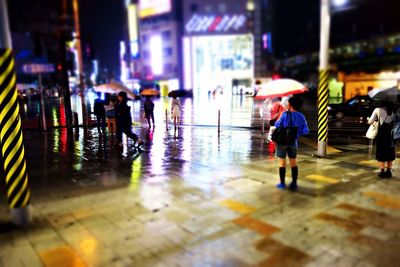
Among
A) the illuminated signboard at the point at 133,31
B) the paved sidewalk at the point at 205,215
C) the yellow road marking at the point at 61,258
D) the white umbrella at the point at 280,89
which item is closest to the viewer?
the yellow road marking at the point at 61,258

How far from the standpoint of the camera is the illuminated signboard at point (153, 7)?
78125mm

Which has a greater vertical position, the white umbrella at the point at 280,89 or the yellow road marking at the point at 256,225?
the white umbrella at the point at 280,89

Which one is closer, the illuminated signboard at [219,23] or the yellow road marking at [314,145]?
the yellow road marking at [314,145]

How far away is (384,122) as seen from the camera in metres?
7.83

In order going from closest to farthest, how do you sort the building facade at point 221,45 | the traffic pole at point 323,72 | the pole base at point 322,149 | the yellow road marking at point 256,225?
the yellow road marking at point 256,225 → the traffic pole at point 323,72 → the pole base at point 322,149 → the building facade at point 221,45

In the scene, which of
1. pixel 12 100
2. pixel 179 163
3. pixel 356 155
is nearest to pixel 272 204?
pixel 179 163

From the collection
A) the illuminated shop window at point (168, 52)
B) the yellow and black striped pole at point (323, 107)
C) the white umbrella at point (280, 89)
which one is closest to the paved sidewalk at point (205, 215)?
the yellow and black striped pole at point (323, 107)

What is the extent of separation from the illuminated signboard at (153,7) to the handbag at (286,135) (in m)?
75.9

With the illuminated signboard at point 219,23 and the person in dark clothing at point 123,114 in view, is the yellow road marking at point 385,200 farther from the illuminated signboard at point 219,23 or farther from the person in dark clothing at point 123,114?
the illuminated signboard at point 219,23

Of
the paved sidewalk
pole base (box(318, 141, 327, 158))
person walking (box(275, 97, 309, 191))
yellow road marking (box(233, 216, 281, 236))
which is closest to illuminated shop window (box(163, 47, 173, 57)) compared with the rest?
the paved sidewalk

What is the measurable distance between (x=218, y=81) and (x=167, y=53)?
13.3 metres

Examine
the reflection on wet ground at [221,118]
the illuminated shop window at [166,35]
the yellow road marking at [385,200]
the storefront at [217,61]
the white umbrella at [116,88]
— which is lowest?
the yellow road marking at [385,200]

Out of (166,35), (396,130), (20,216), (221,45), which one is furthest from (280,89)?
(166,35)

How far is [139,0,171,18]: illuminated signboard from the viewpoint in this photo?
78.1 metres
